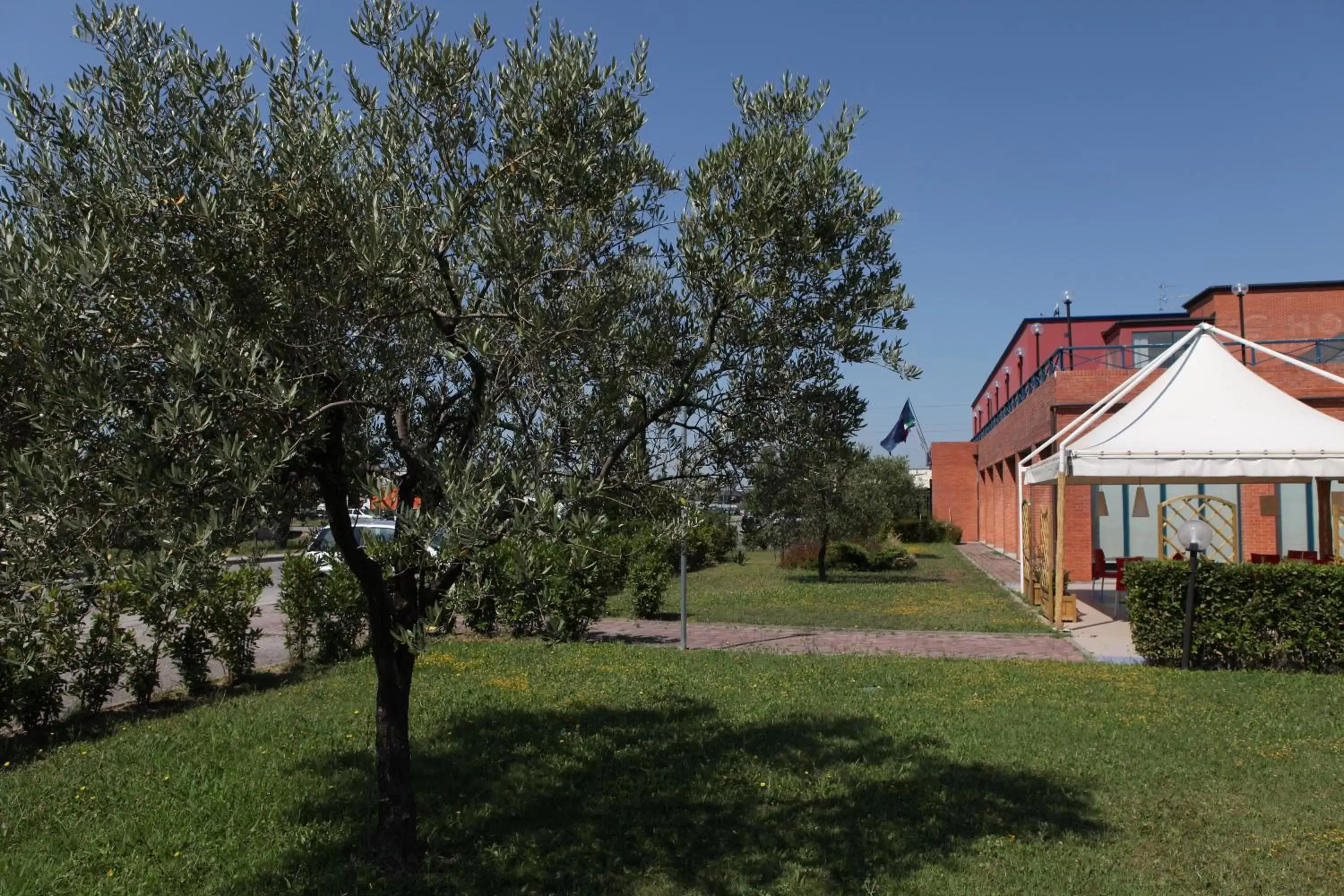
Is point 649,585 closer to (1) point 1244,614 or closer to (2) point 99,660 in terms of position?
(1) point 1244,614

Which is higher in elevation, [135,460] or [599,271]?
[599,271]

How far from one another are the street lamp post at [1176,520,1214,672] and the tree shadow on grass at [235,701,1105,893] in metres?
4.47

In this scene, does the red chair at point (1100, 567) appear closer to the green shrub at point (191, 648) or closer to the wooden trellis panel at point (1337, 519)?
the wooden trellis panel at point (1337, 519)

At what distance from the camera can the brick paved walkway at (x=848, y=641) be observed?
12.1 meters

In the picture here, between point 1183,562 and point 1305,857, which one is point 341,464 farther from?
point 1183,562

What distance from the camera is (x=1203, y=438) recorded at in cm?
1252

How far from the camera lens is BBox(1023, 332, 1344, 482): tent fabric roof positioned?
11.9 meters

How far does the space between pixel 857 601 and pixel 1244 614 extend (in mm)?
8598

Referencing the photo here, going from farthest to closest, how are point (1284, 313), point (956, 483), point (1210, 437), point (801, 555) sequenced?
point (956, 483) → point (1284, 313) → point (801, 555) → point (1210, 437)

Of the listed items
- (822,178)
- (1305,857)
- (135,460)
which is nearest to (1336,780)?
(1305,857)

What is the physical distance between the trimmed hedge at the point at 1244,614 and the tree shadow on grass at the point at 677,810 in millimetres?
4625

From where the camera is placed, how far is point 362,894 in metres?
4.67

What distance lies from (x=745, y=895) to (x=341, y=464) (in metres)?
2.75

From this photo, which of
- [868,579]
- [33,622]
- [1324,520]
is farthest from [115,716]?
[868,579]
